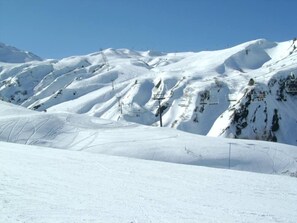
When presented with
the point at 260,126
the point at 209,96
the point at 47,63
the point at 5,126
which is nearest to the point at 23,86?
the point at 47,63

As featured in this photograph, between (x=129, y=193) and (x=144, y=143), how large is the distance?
13.4 meters

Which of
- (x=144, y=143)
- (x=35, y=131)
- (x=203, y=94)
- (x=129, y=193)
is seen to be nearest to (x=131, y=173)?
(x=129, y=193)

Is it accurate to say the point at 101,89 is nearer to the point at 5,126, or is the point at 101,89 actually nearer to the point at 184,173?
the point at 5,126

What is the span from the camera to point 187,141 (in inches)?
1021

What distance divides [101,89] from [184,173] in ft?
338

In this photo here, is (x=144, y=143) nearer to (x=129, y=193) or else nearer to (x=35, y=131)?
(x=35, y=131)

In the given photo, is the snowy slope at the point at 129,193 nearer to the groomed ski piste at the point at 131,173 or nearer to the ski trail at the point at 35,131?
the groomed ski piste at the point at 131,173

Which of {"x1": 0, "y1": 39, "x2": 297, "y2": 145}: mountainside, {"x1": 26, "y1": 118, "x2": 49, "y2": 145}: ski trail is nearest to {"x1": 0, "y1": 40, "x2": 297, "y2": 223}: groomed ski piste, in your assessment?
{"x1": 26, "y1": 118, "x2": 49, "y2": 145}: ski trail

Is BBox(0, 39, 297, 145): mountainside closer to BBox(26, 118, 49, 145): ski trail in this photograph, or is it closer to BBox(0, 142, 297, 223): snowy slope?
BBox(26, 118, 49, 145): ski trail

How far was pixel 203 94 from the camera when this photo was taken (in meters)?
86.6

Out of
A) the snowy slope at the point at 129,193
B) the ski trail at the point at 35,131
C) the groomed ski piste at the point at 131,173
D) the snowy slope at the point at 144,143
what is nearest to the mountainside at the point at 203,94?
the snowy slope at the point at 144,143

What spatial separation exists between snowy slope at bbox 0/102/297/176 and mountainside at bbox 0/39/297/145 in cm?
4427

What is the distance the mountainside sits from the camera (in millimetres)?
73750

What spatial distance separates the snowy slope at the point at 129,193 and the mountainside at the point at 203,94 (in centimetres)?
5514
